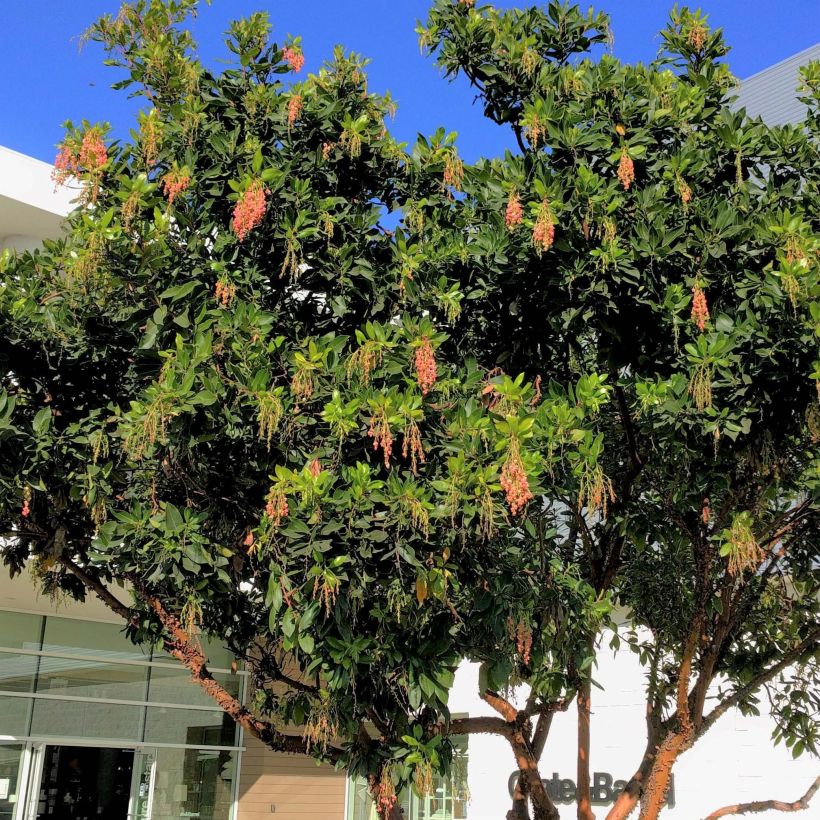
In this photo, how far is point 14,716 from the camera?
11891mm

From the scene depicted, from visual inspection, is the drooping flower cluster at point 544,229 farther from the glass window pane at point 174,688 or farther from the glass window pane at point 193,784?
the glass window pane at point 193,784

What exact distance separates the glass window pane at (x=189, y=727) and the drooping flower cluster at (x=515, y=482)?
34.1 feet

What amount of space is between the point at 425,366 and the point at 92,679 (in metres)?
9.79

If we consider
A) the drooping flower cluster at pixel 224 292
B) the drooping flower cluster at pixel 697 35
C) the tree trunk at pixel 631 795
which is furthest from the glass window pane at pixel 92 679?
the drooping flower cluster at pixel 697 35

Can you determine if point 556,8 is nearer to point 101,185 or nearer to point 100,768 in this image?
point 101,185

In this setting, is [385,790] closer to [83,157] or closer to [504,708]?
[504,708]

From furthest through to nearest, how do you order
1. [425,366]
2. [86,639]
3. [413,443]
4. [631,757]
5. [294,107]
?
[86,639]
[631,757]
[294,107]
[425,366]
[413,443]

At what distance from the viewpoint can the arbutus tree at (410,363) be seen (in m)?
4.79

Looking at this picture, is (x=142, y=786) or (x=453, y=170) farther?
(x=142, y=786)

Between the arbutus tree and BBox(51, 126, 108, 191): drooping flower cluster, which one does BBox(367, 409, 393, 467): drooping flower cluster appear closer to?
the arbutus tree

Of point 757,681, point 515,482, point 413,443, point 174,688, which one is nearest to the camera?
point 515,482

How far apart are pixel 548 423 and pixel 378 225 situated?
1811 millimetres

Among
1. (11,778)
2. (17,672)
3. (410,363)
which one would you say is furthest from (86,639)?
(410,363)

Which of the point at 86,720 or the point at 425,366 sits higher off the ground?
the point at 425,366
